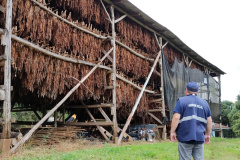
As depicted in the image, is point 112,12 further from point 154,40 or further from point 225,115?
point 225,115

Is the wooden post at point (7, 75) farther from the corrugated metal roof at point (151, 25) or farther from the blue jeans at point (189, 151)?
the corrugated metal roof at point (151, 25)

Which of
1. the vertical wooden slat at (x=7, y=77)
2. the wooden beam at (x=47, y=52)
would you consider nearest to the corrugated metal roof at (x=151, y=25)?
the wooden beam at (x=47, y=52)

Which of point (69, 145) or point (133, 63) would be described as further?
point (133, 63)

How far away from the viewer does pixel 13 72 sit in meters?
7.54

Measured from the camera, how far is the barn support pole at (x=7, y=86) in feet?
20.9

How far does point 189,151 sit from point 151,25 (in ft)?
33.1

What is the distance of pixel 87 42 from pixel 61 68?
1.79 metres

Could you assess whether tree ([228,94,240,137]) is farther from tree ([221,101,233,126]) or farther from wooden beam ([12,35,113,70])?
wooden beam ([12,35,113,70])

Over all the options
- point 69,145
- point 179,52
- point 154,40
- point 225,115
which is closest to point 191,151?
point 69,145

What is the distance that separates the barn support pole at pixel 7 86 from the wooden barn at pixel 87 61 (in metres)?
0.02

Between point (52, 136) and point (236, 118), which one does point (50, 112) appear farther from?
point (236, 118)

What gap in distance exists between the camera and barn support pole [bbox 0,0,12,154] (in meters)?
6.38

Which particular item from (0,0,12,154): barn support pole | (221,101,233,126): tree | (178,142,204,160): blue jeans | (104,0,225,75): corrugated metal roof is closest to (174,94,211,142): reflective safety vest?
(178,142,204,160): blue jeans

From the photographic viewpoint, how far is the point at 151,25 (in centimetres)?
1331
